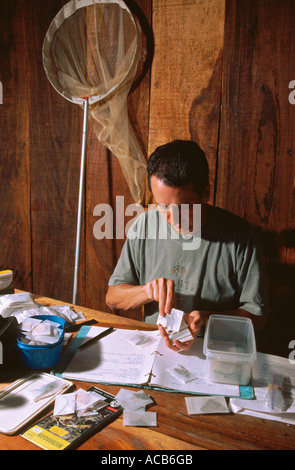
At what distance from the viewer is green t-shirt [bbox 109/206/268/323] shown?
63.4 inches

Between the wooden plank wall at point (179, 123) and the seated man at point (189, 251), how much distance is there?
38cm

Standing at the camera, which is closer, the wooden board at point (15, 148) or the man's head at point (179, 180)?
the man's head at point (179, 180)

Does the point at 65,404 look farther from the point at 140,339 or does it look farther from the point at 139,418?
the point at 140,339

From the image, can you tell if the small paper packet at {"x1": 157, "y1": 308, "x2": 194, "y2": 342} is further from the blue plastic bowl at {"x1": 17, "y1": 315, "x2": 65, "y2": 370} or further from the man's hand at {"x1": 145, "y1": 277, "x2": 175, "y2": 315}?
the blue plastic bowl at {"x1": 17, "y1": 315, "x2": 65, "y2": 370}

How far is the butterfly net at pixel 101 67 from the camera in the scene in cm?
201

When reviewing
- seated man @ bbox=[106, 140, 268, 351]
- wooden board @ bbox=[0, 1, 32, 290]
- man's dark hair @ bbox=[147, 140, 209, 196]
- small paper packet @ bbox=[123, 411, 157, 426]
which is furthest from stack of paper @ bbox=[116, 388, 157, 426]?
wooden board @ bbox=[0, 1, 32, 290]

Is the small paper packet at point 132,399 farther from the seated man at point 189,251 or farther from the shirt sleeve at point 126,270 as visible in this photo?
the shirt sleeve at point 126,270

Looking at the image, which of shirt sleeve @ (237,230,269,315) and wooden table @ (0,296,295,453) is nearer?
wooden table @ (0,296,295,453)

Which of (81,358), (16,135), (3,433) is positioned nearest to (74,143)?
(16,135)

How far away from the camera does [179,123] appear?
205cm

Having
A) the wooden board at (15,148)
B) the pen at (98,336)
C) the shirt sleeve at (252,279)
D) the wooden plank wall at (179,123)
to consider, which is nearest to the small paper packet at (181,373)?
the pen at (98,336)

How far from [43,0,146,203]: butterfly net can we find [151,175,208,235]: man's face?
0.58 meters

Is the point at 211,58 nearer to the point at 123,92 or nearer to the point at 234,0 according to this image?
the point at 234,0

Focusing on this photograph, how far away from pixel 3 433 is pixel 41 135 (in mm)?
2013
